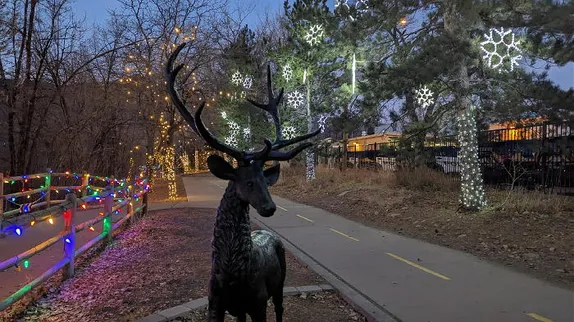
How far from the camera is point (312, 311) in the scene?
548cm

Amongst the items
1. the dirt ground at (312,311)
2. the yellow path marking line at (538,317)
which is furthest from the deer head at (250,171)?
the yellow path marking line at (538,317)

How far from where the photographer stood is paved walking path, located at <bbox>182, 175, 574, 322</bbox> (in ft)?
17.5

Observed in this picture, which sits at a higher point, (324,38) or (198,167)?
(324,38)

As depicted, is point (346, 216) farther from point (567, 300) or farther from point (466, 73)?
point (567, 300)

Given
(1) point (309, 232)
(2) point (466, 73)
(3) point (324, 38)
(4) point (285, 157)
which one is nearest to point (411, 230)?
(1) point (309, 232)

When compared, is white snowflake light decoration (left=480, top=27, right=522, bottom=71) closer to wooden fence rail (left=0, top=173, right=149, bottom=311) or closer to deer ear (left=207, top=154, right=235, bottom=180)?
deer ear (left=207, top=154, right=235, bottom=180)

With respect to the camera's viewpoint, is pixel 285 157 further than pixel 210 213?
No

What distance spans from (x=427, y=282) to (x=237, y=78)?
21202 mm

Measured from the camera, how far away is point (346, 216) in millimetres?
14305

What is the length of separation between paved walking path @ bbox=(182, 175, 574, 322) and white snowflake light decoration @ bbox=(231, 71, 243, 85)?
16.5 m

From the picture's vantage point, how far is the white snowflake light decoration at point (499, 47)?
10117 mm

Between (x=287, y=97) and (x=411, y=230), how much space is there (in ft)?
40.4

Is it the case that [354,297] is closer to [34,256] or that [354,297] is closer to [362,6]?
[34,256]

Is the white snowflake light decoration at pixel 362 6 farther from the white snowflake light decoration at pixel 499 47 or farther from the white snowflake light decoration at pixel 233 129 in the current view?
A: the white snowflake light decoration at pixel 233 129
